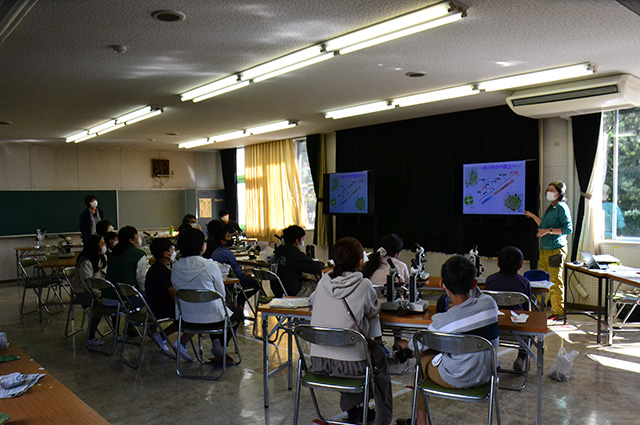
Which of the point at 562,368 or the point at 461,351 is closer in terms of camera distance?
the point at 461,351

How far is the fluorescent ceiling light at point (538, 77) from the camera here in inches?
198

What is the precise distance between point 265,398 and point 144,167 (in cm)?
951

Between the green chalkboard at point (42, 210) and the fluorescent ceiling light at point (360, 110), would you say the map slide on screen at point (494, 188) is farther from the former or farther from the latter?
the green chalkboard at point (42, 210)

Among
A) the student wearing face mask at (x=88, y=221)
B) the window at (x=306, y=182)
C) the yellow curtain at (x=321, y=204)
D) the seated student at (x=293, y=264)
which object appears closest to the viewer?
the seated student at (x=293, y=264)

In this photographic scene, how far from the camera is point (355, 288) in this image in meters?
3.04

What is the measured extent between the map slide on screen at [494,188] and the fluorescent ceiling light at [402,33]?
361 cm

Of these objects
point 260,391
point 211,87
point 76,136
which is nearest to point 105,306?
point 260,391

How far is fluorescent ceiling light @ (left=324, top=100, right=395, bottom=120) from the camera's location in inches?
275

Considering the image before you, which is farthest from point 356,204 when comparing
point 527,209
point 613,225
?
point 613,225

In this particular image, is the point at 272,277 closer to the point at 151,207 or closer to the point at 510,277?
the point at 510,277

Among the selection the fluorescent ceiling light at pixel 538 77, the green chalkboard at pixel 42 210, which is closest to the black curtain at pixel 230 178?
the green chalkboard at pixel 42 210

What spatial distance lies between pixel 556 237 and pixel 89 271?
5.36 metres

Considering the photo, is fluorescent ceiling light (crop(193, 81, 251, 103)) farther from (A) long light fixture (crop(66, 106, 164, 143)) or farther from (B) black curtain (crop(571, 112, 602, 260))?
(B) black curtain (crop(571, 112, 602, 260))

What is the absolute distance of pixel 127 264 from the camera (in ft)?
16.9
